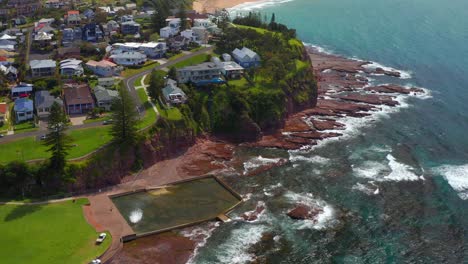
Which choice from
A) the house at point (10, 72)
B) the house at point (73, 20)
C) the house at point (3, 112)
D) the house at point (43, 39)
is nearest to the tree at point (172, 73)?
the house at point (10, 72)

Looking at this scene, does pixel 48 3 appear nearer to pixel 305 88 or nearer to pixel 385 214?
pixel 305 88

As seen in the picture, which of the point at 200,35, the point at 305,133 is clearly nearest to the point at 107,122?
the point at 305,133

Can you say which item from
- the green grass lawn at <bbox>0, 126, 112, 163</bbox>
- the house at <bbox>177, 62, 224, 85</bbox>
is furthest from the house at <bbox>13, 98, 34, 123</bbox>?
the house at <bbox>177, 62, 224, 85</bbox>

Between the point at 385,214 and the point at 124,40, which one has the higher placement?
the point at 124,40

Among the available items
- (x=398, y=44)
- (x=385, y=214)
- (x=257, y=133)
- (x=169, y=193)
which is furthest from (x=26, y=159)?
(x=398, y=44)

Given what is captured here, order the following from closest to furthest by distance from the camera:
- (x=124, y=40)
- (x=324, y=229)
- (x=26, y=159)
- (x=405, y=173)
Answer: (x=324, y=229) → (x=26, y=159) → (x=405, y=173) → (x=124, y=40)

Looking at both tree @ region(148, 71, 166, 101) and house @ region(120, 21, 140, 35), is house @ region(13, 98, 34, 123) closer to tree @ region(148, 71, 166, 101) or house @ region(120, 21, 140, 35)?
tree @ region(148, 71, 166, 101)

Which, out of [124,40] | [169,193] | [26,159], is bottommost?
[169,193]

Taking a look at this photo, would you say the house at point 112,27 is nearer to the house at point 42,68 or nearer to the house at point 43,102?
the house at point 42,68

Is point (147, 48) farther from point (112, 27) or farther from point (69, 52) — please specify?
point (112, 27)
